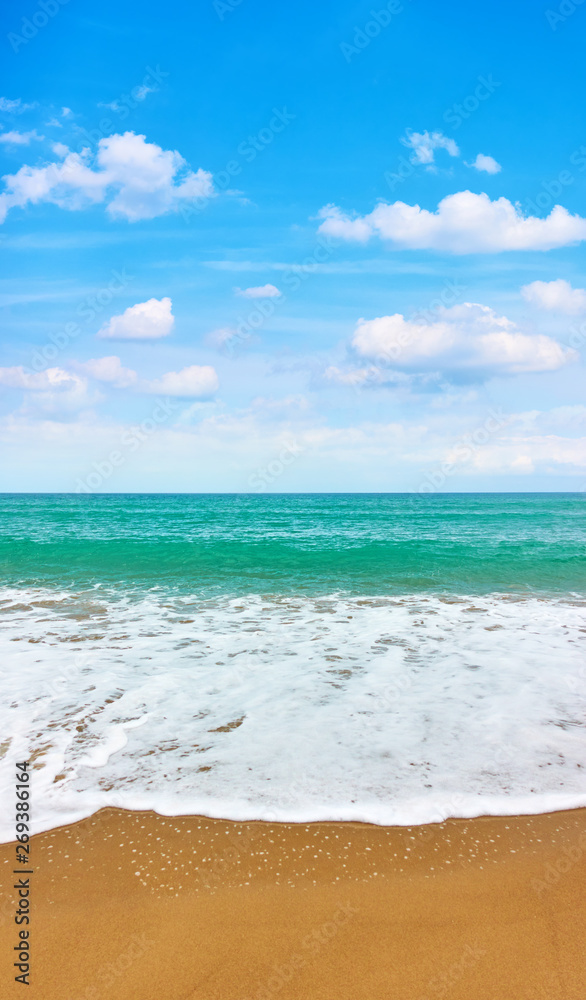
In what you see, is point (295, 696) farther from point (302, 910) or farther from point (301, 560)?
point (301, 560)

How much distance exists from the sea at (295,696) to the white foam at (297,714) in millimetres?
28

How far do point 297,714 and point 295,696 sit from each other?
598mm

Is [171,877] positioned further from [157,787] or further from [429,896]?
[429,896]

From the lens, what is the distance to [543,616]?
12016 mm

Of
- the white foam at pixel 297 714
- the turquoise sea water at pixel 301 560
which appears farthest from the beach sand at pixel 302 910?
the turquoise sea water at pixel 301 560

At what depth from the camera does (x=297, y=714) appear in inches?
265

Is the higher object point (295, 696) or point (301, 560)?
point (301, 560)

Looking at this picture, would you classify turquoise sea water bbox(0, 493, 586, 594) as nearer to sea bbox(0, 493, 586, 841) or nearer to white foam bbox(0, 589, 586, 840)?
sea bbox(0, 493, 586, 841)

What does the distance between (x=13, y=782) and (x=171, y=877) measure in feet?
7.61

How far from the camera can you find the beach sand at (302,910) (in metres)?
3.05

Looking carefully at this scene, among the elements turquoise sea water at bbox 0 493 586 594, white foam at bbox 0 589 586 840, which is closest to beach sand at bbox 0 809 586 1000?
white foam at bbox 0 589 586 840

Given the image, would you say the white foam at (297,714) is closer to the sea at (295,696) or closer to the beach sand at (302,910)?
the sea at (295,696)

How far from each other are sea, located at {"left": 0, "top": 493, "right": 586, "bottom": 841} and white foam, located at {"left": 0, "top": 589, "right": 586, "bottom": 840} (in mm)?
28

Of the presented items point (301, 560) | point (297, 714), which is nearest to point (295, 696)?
point (297, 714)
